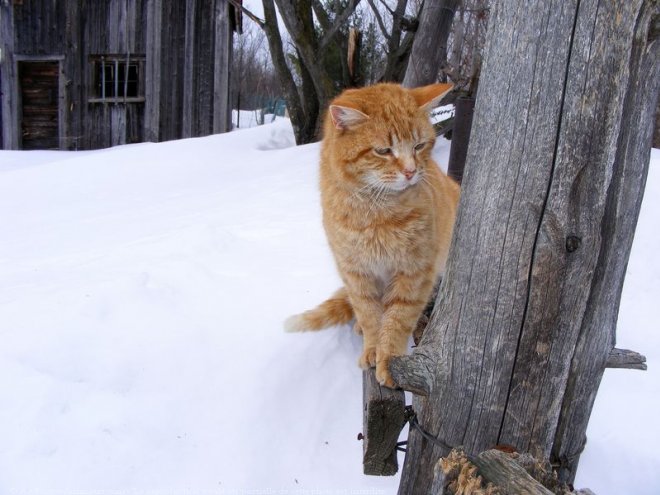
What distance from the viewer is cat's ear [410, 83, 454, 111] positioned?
8.38 ft

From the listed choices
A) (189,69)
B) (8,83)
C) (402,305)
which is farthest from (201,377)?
(8,83)

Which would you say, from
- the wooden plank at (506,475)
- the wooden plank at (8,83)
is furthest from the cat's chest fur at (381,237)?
the wooden plank at (8,83)

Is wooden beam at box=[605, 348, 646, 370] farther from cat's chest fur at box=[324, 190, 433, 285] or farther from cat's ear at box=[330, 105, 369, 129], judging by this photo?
cat's ear at box=[330, 105, 369, 129]

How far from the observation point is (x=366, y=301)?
2.65 m

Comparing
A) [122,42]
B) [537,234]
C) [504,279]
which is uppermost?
[122,42]

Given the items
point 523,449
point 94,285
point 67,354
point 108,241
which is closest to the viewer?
point 523,449

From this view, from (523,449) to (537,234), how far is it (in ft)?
2.16

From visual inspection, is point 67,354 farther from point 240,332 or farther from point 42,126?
point 42,126

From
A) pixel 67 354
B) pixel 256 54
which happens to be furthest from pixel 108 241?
pixel 256 54

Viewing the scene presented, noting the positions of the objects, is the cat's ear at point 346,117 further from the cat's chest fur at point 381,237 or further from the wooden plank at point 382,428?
the wooden plank at point 382,428

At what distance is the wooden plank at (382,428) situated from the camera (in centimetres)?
188

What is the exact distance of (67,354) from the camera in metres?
2.71

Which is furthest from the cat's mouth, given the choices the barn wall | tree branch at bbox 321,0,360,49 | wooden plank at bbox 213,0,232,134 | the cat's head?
the barn wall

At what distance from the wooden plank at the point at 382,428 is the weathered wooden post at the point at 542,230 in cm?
9
